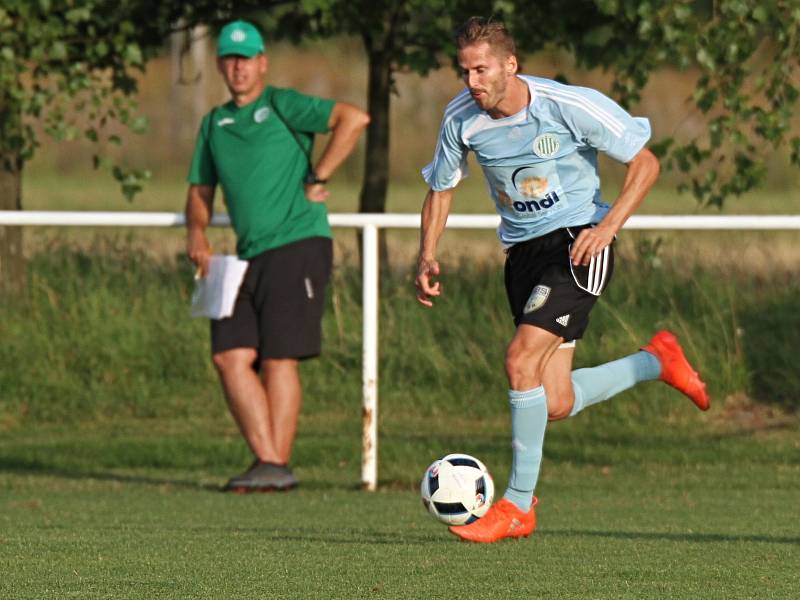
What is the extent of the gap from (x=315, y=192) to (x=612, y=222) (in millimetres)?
2756

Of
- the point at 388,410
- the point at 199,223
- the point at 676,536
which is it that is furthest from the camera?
the point at 388,410

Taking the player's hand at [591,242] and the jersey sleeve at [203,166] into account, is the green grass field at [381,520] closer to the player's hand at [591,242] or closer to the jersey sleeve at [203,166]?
the player's hand at [591,242]

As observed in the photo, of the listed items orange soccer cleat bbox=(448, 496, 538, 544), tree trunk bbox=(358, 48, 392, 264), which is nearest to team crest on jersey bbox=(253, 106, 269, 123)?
orange soccer cleat bbox=(448, 496, 538, 544)

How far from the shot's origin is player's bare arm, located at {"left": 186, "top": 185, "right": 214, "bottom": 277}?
901 cm

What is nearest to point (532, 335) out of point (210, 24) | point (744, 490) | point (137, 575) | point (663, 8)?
point (137, 575)

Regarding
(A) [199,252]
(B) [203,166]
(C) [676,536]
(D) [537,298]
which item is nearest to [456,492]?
(D) [537,298]

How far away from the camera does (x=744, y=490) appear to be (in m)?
8.73

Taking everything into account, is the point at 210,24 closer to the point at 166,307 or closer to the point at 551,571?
the point at 166,307

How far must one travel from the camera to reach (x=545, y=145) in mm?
6578

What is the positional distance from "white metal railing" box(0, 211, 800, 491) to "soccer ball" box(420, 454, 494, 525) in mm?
2469

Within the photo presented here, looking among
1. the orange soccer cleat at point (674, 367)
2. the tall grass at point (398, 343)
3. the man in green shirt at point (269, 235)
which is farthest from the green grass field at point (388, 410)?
the orange soccer cleat at point (674, 367)

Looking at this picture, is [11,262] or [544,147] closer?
[544,147]

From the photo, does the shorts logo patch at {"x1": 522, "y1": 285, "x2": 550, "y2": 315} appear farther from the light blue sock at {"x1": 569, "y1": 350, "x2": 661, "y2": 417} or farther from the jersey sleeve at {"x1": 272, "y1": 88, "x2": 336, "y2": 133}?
the jersey sleeve at {"x1": 272, "y1": 88, "x2": 336, "y2": 133}

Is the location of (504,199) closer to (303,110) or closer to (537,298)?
(537,298)
